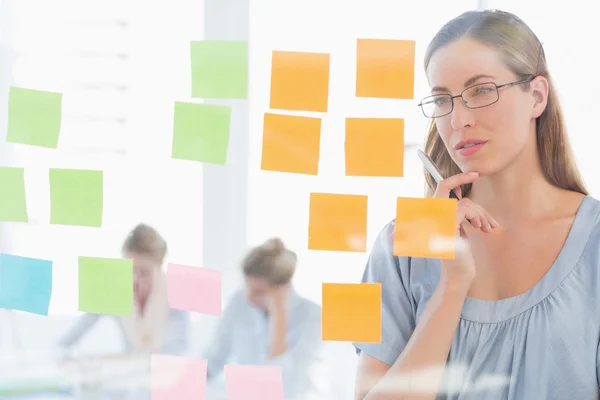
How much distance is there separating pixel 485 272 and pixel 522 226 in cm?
8

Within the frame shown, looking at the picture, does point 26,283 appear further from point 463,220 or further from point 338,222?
point 463,220

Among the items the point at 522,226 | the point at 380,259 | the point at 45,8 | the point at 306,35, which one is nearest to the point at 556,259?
the point at 522,226

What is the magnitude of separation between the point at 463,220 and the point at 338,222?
168mm

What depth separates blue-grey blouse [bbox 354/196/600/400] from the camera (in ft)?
2.61

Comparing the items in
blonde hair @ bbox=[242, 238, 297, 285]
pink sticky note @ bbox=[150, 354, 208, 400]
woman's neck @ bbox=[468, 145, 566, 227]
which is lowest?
pink sticky note @ bbox=[150, 354, 208, 400]

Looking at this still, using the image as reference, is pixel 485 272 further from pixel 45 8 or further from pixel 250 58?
pixel 45 8

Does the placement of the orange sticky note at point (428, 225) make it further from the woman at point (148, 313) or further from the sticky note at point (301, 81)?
the woman at point (148, 313)

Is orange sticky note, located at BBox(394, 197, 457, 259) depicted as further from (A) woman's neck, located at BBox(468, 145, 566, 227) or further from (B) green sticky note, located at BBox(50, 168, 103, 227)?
(B) green sticky note, located at BBox(50, 168, 103, 227)

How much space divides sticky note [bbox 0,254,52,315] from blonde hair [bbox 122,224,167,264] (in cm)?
13

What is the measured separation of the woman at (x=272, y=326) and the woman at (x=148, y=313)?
2.4 inches

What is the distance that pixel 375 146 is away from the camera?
859 mm

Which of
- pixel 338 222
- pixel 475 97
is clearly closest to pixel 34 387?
pixel 338 222

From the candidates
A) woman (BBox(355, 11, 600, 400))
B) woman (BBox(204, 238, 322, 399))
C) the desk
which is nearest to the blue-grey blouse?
woman (BBox(355, 11, 600, 400))

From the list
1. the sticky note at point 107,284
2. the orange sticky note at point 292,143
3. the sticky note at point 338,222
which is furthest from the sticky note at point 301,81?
the sticky note at point 107,284
